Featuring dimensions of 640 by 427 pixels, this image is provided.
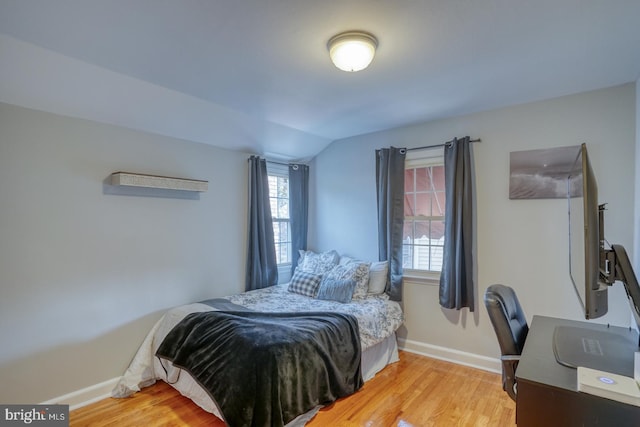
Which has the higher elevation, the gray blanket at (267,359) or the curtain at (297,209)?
the curtain at (297,209)

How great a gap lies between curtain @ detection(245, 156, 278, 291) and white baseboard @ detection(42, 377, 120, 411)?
149 cm

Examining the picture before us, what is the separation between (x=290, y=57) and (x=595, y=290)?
1965mm

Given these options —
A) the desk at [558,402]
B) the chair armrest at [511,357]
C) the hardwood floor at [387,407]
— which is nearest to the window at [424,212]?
the hardwood floor at [387,407]

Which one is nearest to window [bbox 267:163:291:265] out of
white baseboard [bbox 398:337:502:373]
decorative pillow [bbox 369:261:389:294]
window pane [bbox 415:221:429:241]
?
decorative pillow [bbox 369:261:389:294]

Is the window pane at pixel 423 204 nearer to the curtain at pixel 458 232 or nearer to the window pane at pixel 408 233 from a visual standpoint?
the window pane at pixel 408 233

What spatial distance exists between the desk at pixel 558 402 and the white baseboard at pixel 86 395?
115 inches

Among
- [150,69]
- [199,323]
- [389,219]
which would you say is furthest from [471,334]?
[150,69]

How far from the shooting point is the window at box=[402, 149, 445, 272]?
11.2ft

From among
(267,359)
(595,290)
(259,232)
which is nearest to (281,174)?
(259,232)

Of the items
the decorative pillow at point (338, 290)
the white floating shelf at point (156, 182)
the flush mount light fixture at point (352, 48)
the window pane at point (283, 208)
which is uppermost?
the flush mount light fixture at point (352, 48)

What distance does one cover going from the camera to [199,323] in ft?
8.21

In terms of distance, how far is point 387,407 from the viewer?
7.94 ft

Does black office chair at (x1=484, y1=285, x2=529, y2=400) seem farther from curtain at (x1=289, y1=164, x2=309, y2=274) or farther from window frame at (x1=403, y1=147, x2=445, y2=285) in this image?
curtain at (x1=289, y1=164, x2=309, y2=274)

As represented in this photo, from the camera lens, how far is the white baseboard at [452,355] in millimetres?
2982
